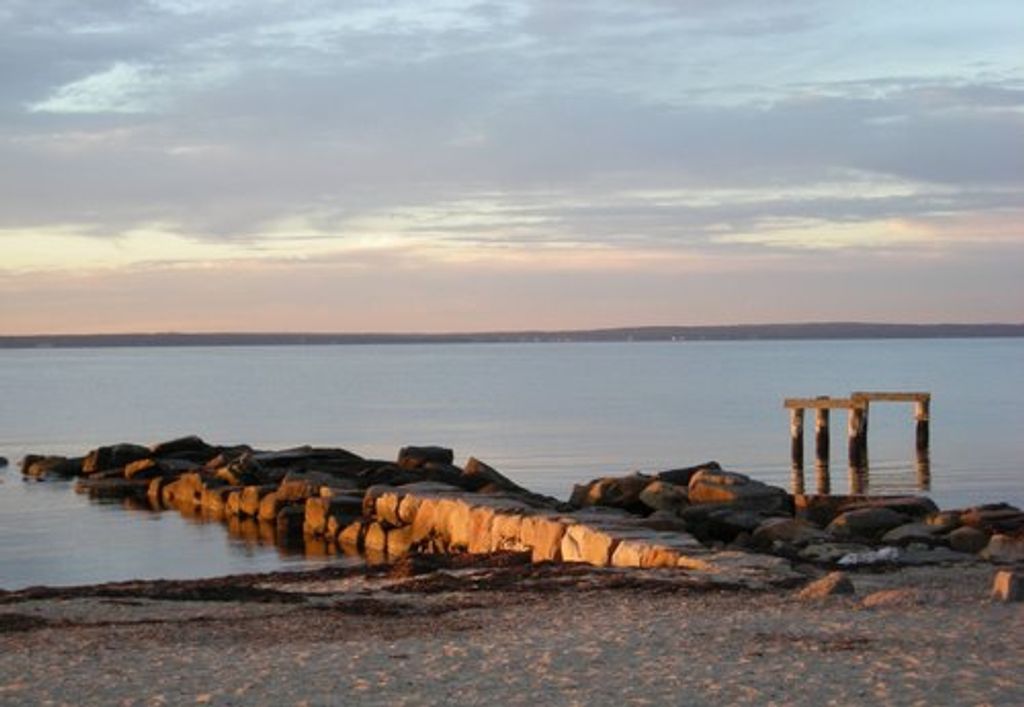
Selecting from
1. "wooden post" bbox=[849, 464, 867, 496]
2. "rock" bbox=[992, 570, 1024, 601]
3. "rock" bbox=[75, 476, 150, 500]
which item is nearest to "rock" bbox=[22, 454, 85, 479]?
"rock" bbox=[75, 476, 150, 500]

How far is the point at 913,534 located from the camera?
21.2 m

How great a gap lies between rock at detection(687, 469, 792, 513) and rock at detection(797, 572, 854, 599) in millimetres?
8504

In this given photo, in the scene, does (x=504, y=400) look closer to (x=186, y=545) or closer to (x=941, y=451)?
(x=941, y=451)

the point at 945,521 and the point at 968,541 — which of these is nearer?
the point at 968,541

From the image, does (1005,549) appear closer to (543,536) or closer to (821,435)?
(543,536)

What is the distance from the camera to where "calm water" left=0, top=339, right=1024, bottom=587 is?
96.7 feet

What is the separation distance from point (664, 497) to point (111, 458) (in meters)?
21.3

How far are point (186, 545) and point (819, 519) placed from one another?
11.5 m

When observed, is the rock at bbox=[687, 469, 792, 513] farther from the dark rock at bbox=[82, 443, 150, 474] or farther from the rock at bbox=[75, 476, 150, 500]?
the dark rock at bbox=[82, 443, 150, 474]

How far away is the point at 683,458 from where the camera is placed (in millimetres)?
49781

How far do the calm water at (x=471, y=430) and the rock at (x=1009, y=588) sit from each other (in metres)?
13.3

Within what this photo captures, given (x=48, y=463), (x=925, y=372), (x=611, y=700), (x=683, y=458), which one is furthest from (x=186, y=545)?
(x=925, y=372)

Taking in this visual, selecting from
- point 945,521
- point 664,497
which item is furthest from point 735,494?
point 945,521

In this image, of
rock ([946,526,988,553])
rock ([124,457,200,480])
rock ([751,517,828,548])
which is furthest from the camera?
rock ([124,457,200,480])
